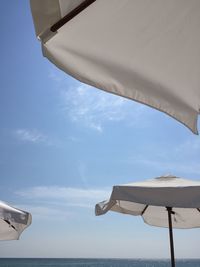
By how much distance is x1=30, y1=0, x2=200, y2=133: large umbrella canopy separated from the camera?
1569 millimetres

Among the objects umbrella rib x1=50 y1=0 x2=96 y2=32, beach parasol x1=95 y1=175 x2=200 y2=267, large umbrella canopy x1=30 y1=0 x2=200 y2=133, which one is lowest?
beach parasol x1=95 y1=175 x2=200 y2=267

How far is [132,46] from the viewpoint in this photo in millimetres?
1859

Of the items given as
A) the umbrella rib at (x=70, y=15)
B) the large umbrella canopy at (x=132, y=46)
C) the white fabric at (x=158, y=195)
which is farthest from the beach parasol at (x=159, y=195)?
the umbrella rib at (x=70, y=15)

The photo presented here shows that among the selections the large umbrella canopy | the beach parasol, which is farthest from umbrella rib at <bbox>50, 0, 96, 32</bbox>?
the beach parasol

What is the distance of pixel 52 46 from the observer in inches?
63.2

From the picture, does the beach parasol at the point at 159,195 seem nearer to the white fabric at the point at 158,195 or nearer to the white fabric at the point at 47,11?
the white fabric at the point at 158,195

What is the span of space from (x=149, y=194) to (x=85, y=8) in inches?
114

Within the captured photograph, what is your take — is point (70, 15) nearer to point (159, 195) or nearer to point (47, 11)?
point (47, 11)

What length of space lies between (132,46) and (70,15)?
1.54ft

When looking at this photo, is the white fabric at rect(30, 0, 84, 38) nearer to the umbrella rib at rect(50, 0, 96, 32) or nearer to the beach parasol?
the umbrella rib at rect(50, 0, 96, 32)

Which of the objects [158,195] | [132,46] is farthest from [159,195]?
[132,46]

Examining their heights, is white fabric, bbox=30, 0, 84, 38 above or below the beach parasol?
above

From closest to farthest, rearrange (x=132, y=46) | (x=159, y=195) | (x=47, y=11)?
(x=47, y=11) < (x=132, y=46) < (x=159, y=195)

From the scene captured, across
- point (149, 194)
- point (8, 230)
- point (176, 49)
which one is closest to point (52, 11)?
point (176, 49)
